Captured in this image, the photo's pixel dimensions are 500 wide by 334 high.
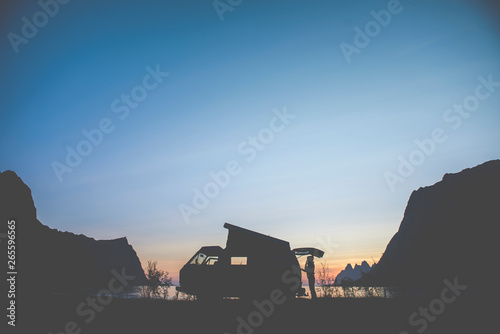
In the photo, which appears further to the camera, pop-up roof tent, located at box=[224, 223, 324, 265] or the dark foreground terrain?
pop-up roof tent, located at box=[224, 223, 324, 265]

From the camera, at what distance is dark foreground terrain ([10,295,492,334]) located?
7020 millimetres

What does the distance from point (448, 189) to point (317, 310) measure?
6970 inches

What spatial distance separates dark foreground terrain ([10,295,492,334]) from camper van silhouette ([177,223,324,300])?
2.60 m

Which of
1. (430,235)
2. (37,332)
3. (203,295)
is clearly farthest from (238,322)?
(430,235)

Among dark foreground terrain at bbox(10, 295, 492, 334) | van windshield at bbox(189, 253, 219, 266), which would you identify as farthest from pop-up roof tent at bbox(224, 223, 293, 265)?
dark foreground terrain at bbox(10, 295, 492, 334)

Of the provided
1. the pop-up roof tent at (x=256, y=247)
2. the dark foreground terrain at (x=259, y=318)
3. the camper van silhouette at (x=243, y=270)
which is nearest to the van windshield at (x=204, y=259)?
the camper van silhouette at (x=243, y=270)

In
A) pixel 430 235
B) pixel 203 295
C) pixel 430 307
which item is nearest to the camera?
pixel 430 307

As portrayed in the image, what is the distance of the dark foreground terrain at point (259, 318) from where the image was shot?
7020 millimetres

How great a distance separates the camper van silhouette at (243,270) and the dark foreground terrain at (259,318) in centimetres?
260

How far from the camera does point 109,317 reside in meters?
7.98

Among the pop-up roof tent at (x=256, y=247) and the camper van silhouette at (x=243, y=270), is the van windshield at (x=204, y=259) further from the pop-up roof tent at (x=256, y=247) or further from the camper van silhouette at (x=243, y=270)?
the pop-up roof tent at (x=256, y=247)

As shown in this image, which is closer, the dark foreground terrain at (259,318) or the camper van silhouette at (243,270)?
the dark foreground terrain at (259,318)

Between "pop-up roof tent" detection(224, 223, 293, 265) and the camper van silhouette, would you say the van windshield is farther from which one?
"pop-up roof tent" detection(224, 223, 293, 265)

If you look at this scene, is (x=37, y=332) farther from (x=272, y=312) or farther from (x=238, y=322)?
(x=272, y=312)
